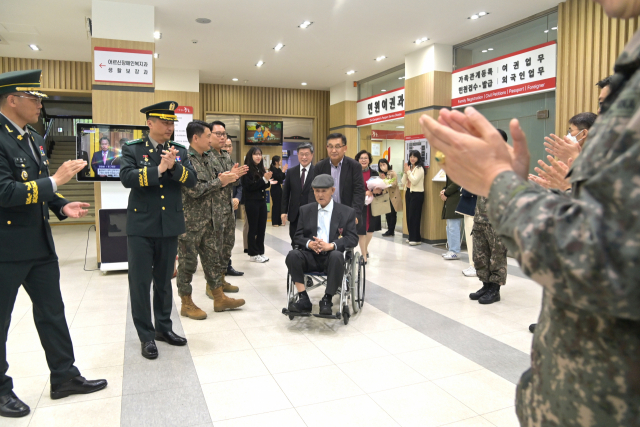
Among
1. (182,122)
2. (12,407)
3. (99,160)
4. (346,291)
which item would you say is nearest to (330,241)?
(346,291)

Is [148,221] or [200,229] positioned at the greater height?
[148,221]

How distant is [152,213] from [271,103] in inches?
388

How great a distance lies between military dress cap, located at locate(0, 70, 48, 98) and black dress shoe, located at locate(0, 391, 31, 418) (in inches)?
64.0

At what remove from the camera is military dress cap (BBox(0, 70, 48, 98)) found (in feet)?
7.50

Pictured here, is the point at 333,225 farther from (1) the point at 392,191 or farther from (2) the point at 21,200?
(1) the point at 392,191

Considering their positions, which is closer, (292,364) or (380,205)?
(292,364)

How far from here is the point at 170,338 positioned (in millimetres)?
3365

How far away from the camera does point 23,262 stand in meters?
2.34

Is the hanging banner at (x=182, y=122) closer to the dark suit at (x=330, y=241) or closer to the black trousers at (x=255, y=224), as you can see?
the black trousers at (x=255, y=224)

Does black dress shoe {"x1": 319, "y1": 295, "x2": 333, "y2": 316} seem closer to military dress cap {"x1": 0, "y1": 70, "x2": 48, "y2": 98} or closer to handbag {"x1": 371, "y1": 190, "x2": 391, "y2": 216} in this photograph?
military dress cap {"x1": 0, "y1": 70, "x2": 48, "y2": 98}

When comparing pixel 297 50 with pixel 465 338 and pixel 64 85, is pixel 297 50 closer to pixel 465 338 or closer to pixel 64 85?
pixel 64 85

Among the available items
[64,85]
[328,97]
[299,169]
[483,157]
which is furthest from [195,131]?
[328,97]

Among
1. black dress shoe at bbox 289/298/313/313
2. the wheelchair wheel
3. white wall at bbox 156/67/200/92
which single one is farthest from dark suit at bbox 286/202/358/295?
white wall at bbox 156/67/200/92

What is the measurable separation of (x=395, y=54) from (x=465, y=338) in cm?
679
